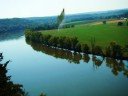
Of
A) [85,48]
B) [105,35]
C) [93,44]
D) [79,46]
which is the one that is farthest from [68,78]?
[105,35]

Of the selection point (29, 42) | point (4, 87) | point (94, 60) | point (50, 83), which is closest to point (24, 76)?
point (50, 83)

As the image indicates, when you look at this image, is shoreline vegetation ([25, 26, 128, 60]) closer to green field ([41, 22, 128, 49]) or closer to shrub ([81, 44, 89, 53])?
shrub ([81, 44, 89, 53])

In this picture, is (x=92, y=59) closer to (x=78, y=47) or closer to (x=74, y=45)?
(x=78, y=47)

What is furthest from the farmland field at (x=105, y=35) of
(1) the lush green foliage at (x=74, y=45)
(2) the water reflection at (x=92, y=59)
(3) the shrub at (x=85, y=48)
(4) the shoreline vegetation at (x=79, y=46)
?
(2) the water reflection at (x=92, y=59)

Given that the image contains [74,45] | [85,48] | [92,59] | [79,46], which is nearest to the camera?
[92,59]

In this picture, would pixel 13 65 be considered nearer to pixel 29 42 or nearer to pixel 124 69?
pixel 124 69

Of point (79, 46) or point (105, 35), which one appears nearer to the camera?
point (79, 46)
